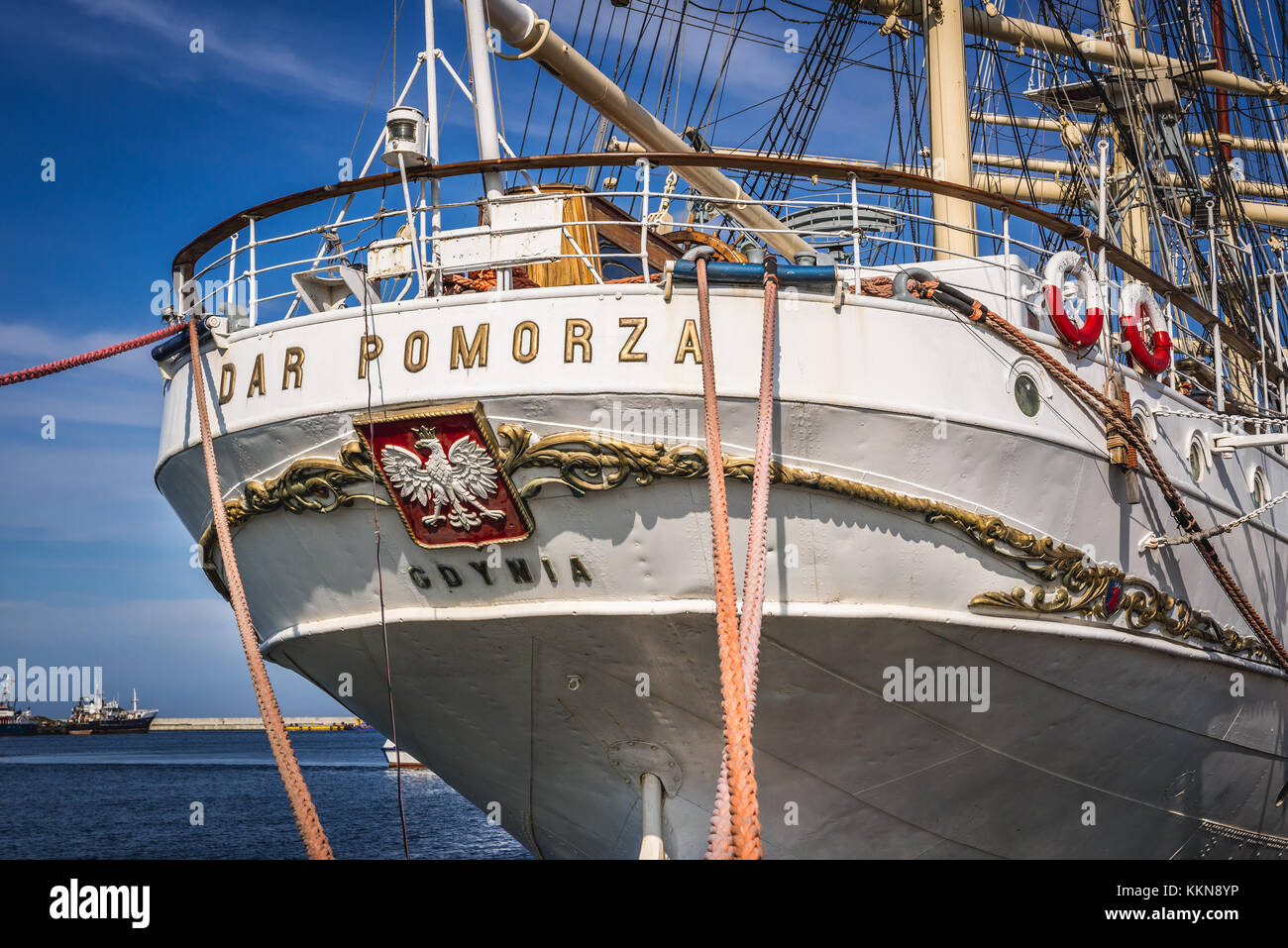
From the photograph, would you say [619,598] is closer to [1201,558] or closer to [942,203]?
[1201,558]

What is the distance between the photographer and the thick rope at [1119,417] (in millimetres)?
8477

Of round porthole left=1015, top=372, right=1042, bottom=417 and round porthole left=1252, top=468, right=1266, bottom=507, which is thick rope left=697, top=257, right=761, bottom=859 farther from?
round porthole left=1252, top=468, right=1266, bottom=507

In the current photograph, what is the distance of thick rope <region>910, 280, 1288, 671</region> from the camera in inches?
334

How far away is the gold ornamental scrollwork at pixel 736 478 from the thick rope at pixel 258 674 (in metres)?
0.46

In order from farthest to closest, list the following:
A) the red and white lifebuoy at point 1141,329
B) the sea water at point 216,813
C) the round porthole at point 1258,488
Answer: the sea water at point 216,813, the round porthole at point 1258,488, the red and white lifebuoy at point 1141,329

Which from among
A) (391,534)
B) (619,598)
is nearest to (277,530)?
(391,534)

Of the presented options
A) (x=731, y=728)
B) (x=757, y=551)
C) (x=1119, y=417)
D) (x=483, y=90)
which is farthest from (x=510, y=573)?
(x=1119, y=417)

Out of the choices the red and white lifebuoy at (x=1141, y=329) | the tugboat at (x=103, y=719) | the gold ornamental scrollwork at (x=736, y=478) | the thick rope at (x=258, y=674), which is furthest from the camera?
the tugboat at (x=103, y=719)

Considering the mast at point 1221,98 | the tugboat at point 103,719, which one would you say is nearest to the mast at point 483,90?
the mast at point 1221,98

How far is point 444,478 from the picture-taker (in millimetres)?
8102

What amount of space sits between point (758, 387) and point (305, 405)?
9.60 feet

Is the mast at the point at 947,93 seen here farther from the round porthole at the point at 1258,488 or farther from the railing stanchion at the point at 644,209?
the railing stanchion at the point at 644,209

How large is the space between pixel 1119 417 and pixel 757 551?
3.50 meters

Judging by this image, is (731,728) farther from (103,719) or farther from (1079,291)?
(103,719)
